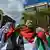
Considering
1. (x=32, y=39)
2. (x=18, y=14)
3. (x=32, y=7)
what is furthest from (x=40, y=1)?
(x=32, y=39)

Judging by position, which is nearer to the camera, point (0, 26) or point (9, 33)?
point (9, 33)

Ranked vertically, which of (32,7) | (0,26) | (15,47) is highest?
(32,7)

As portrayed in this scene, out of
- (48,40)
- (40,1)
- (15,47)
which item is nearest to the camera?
(48,40)

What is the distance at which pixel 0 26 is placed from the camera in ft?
3.66

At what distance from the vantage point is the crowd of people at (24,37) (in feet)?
2.80

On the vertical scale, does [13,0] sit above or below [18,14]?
above

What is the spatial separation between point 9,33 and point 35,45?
217mm

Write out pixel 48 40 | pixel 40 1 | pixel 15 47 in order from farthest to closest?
pixel 40 1
pixel 15 47
pixel 48 40

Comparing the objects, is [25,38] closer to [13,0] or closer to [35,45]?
[35,45]

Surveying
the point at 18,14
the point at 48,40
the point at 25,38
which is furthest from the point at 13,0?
the point at 48,40

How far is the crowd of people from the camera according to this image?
2.80 ft

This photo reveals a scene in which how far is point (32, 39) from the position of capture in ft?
2.98

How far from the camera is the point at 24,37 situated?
93 cm

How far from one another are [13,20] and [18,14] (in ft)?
0.21
